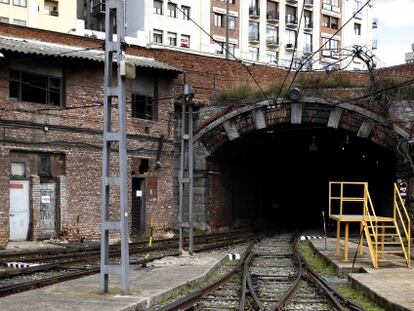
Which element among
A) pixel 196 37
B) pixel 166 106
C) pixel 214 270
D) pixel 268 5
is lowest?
pixel 214 270

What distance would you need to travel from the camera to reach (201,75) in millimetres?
28281

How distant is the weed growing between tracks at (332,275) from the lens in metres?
10.4

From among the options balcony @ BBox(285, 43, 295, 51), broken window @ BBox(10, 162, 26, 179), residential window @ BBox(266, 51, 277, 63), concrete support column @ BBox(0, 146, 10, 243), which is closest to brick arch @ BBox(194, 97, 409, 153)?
broken window @ BBox(10, 162, 26, 179)

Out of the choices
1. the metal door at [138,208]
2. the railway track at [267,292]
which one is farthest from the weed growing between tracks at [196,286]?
the metal door at [138,208]

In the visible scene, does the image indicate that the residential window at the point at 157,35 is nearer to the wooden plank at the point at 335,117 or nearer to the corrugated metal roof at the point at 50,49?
the corrugated metal roof at the point at 50,49

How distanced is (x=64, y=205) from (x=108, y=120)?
45.4 ft

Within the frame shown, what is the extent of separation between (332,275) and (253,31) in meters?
55.6

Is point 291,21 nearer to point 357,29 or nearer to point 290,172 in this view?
point 357,29

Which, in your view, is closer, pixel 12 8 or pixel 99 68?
pixel 99 68

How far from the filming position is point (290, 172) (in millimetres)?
44688

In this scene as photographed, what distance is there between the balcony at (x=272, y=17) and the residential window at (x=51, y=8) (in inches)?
946

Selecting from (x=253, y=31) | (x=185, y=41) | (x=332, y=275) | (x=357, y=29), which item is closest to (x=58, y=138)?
(x=332, y=275)

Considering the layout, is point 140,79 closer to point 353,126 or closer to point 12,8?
point 353,126

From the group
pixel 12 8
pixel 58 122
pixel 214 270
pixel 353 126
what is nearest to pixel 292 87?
pixel 353 126
